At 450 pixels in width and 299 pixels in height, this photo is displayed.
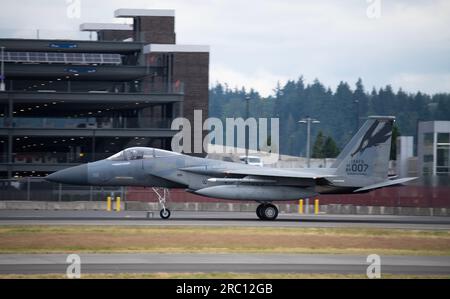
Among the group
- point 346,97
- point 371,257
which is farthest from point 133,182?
point 346,97

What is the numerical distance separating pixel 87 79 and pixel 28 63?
24.7 ft

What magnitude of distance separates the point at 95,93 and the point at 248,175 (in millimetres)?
35624

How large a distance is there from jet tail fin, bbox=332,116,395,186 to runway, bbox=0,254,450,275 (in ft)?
45.4

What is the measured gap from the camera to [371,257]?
2283 centimetres

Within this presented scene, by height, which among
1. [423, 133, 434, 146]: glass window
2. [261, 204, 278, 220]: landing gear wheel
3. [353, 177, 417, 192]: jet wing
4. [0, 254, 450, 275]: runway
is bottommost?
[261, 204, 278, 220]: landing gear wheel

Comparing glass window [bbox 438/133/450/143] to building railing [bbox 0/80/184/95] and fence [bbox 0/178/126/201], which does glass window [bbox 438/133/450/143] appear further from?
fence [bbox 0/178/126/201]

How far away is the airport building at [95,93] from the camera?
222ft

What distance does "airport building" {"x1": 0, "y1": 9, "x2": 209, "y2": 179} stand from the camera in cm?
6756

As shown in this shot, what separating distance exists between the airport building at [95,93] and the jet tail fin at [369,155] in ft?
97.4

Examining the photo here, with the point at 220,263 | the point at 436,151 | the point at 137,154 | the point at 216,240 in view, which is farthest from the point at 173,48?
the point at 220,263
